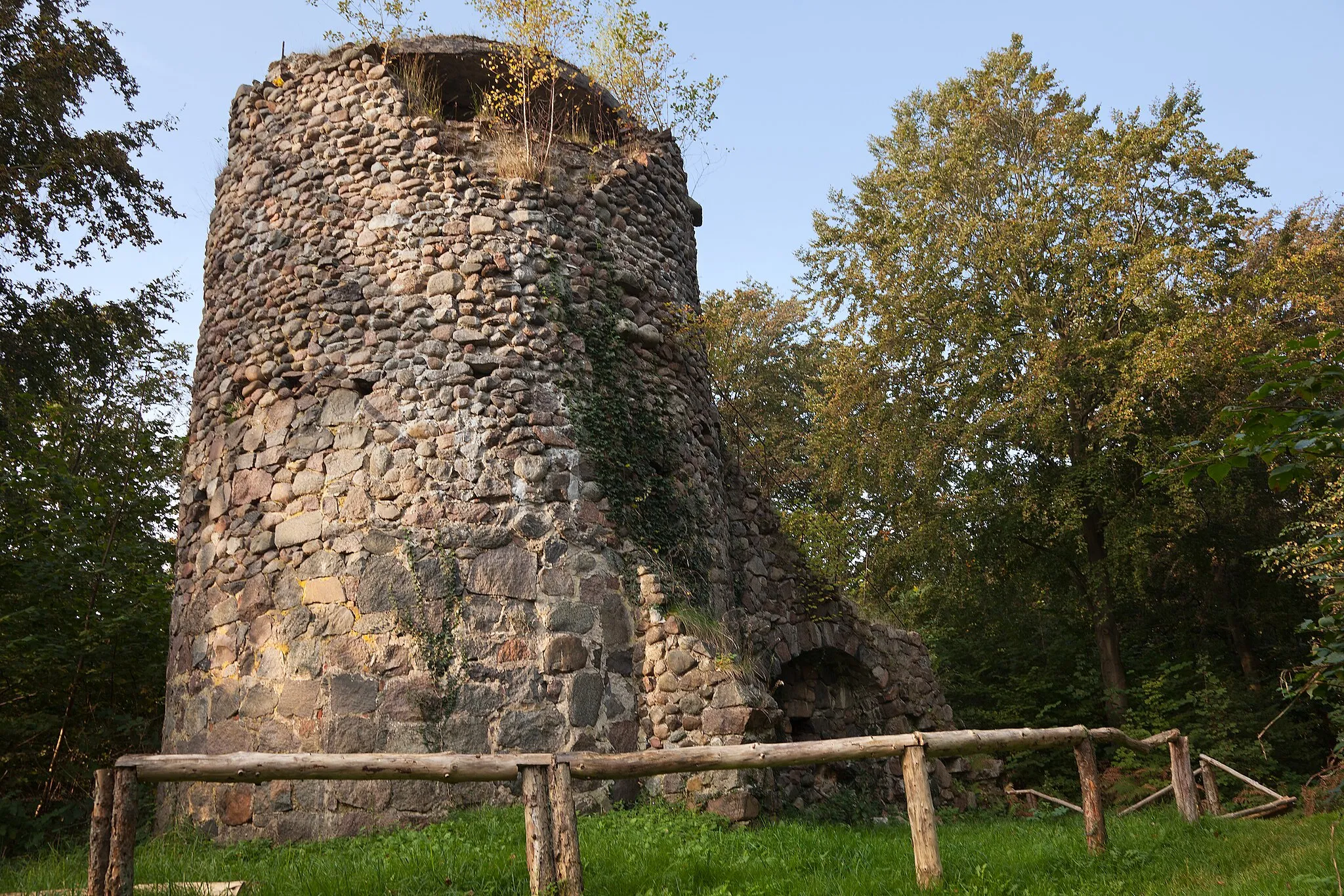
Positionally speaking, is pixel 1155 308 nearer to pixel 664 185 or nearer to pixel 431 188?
pixel 664 185

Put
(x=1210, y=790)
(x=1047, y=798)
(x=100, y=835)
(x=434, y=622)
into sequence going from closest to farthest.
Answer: (x=100, y=835) → (x=434, y=622) → (x=1210, y=790) → (x=1047, y=798)

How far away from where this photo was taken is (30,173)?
9461 mm

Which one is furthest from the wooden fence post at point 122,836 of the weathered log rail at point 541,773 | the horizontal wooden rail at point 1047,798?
the horizontal wooden rail at point 1047,798

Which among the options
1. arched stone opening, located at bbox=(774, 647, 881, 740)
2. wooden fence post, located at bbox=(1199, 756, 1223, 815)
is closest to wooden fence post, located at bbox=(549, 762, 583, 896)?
arched stone opening, located at bbox=(774, 647, 881, 740)

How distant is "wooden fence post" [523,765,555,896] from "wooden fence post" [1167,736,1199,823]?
14.7 feet

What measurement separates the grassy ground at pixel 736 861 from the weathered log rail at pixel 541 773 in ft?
0.79

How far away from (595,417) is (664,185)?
2.86m

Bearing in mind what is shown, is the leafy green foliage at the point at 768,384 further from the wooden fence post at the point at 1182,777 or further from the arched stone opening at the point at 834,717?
the wooden fence post at the point at 1182,777

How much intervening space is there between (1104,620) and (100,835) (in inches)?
541

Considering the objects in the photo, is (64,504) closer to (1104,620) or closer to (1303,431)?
(1303,431)

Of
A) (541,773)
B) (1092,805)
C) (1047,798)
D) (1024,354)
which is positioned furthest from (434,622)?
(1024,354)

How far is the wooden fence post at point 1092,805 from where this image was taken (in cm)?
527

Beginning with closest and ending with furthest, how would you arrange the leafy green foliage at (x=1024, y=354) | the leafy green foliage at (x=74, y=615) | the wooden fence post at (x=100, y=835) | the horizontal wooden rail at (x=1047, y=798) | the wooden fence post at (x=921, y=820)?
the wooden fence post at (x=100, y=835)
the wooden fence post at (x=921, y=820)
the horizontal wooden rail at (x=1047, y=798)
the leafy green foliage at (x=74, y=615)
the leafy green foliage at (x=1024, y=354)

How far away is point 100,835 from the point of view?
3.92 m
